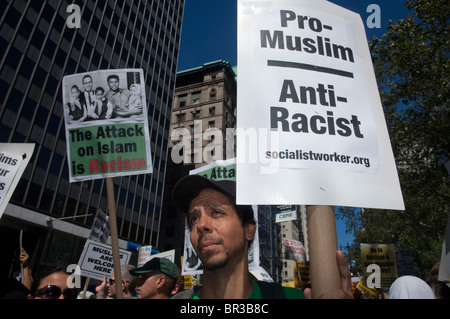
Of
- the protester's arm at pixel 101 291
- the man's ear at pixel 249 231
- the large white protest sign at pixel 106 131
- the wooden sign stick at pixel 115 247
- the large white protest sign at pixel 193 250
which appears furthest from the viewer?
the protester's arm at pixel 101 291

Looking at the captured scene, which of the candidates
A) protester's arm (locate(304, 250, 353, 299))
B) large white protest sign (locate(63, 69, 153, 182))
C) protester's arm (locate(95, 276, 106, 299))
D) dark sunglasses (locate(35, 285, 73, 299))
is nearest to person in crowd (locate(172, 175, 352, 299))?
protester's arm (locate(304, 250, 353, 299))

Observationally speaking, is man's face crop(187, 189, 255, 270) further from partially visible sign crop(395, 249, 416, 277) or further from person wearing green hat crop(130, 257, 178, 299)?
partially visible sign crop(395, 249, 416, 277)

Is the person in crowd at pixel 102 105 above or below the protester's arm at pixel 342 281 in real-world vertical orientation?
above

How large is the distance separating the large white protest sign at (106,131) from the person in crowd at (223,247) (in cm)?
154

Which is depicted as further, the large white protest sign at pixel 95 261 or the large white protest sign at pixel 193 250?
the large white protest sign at pixel 95 261

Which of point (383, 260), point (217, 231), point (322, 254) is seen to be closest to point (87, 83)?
point (217, 231)

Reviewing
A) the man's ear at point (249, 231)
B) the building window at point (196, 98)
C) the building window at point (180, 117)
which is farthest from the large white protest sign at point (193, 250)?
the building window at point (196, 98)

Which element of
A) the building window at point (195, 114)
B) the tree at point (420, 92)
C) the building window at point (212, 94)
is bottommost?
the tree at point (420, 92)

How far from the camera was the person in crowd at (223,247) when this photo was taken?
1.75 m

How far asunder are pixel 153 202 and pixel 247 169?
38735 mm

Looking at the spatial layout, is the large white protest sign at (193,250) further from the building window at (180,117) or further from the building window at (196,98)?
the building window at (196,98)

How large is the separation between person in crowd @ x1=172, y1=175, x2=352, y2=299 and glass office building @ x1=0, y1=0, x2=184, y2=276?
1745 cm

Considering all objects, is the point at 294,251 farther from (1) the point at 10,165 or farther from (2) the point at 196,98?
(2) the point at 196,98

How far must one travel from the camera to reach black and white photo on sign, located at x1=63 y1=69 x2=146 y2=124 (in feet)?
11.0
